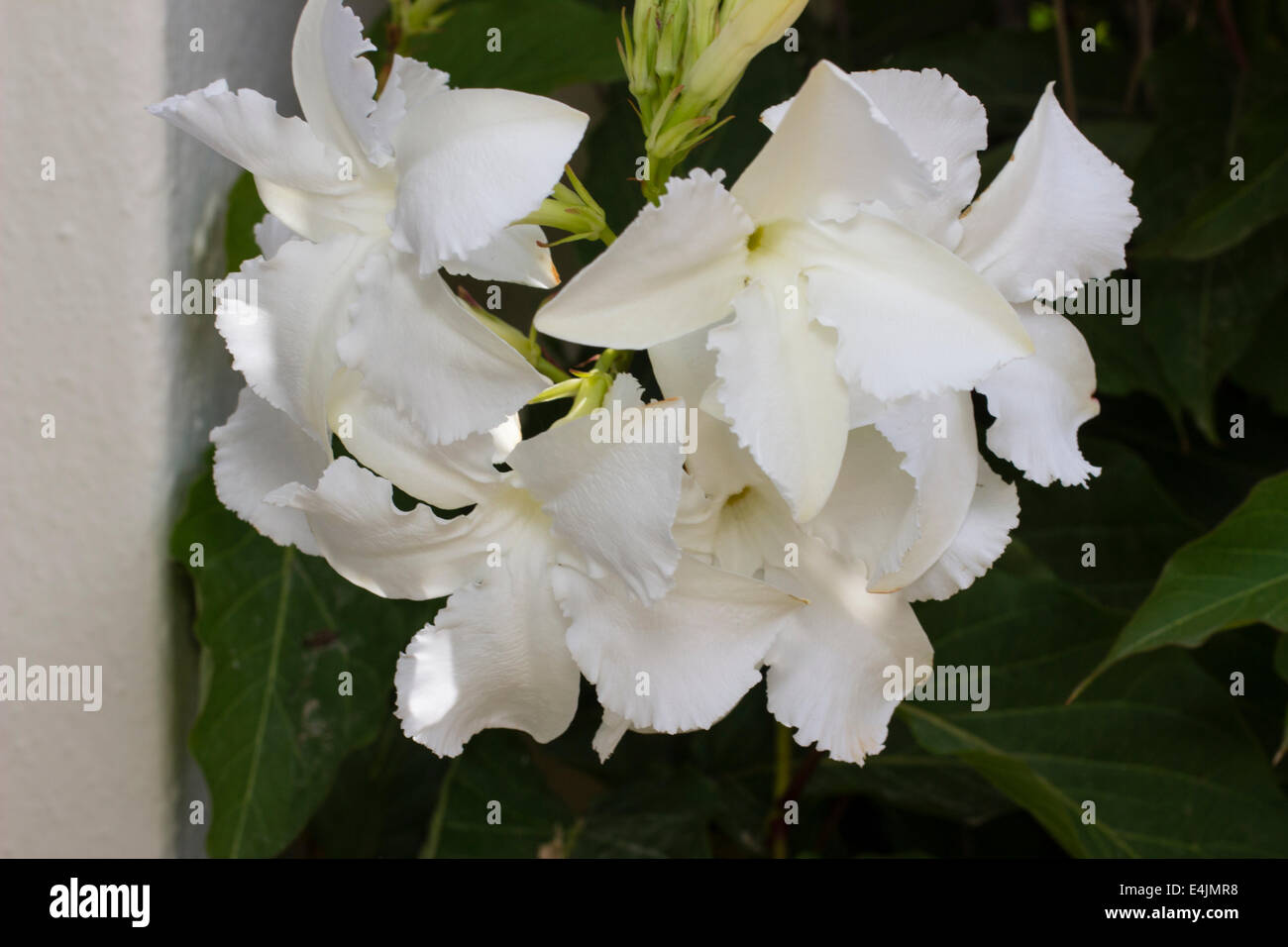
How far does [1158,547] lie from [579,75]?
57cm

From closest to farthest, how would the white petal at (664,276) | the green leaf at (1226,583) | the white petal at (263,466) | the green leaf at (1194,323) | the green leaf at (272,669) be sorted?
the white petal at (664,276) → the white petal at (263,466) → the green leaf at (1226,583) → the green leaf at (272,669) → the green leaf at (1194,323)

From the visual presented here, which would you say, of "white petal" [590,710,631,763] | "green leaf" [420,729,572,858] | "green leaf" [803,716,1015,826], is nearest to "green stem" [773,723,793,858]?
"green leaf" [803,716,1015,826]

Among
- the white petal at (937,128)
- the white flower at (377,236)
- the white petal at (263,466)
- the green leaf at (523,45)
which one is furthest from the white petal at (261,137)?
the green leaf at (523,45)

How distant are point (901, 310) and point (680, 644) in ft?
0.50

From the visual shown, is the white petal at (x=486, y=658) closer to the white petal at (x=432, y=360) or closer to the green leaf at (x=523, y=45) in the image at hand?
the white petal at (x=432, y=360)

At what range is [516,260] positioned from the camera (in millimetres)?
465

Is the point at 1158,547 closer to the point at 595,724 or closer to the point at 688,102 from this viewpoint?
the point at 595,724

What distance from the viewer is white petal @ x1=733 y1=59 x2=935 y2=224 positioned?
1.19ft

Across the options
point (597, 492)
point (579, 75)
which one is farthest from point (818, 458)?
point (579, 75)

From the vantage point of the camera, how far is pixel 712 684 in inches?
16.6

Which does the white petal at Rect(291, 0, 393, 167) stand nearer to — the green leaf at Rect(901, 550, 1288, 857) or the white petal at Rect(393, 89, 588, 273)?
the white petal at Rect(393, 89, 588, 273)

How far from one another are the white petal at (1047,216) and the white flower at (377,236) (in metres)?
0.18

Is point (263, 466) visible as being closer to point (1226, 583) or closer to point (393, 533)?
point (393, 533)

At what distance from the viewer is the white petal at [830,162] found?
0.36 m
